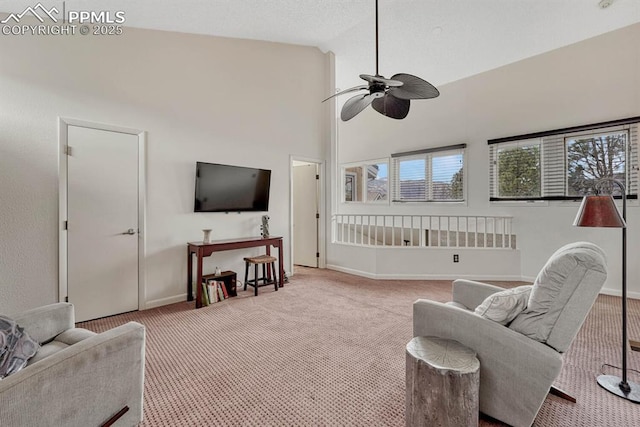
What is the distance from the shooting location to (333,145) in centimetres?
542

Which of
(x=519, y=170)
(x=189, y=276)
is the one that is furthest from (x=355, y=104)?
(x=519, y=170)

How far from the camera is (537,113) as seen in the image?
4527mm

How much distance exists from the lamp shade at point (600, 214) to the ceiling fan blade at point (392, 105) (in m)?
1.64

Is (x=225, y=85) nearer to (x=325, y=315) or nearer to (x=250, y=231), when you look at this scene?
(x=250, y=231)

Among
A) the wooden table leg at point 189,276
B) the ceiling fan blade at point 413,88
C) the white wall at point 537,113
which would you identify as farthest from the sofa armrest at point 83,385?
the white wall at point 537,113

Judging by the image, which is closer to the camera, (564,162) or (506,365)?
(506,365)

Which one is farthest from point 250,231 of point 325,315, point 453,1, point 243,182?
point 453,1

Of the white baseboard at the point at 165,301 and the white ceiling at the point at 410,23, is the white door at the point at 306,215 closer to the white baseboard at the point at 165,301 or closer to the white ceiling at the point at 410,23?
the white ceiling at the point at 410,23

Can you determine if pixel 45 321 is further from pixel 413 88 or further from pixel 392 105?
pixel 392 105

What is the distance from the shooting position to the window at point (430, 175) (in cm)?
549

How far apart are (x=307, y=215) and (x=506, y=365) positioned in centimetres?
443

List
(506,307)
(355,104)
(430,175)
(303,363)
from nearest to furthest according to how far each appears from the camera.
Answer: (506,307) → (303,363) → (355,104) → (430,175)

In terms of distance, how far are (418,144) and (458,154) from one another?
84 cm

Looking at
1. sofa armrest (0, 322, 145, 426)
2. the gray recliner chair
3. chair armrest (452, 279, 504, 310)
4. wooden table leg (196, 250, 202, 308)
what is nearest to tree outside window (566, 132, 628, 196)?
chair armrest (452, 279, 504, 310)
